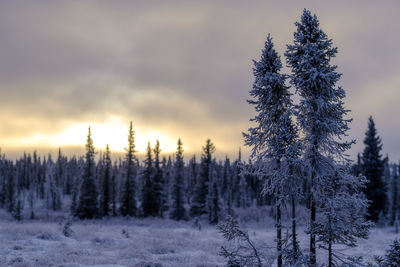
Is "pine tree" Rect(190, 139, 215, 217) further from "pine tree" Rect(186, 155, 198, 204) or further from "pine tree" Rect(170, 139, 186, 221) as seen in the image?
"pine tree" Rect(186, 155, 198, 204)

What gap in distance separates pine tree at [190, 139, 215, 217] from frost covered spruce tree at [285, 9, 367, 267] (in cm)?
4286

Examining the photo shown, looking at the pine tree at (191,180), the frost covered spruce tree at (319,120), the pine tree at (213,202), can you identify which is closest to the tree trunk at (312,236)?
the frost covered spruce tree at (319,120)

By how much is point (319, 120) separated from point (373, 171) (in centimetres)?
3475

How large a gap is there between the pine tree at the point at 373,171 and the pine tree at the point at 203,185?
80.8ft

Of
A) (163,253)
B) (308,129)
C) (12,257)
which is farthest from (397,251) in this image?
(12,257)

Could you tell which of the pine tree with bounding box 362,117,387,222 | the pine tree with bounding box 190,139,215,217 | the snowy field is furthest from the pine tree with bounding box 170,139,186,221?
the pine tree with bounding box 362,117,387,222

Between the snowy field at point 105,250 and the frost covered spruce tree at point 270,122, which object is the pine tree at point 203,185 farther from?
the frost covered spruce tree at point 270,122

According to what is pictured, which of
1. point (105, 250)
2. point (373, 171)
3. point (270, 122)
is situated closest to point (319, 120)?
point (270, 122)

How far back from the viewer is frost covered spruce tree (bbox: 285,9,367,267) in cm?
1153

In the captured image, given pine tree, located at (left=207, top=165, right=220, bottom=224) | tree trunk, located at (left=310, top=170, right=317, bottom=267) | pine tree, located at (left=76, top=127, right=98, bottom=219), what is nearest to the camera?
tree trunk, located at (left=310, top=170, right=317, bottom=267)

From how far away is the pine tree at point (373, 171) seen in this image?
40312 millimetres

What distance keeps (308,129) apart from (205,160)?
44.5 m

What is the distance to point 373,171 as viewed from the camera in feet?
134

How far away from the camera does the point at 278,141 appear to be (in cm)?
1292
